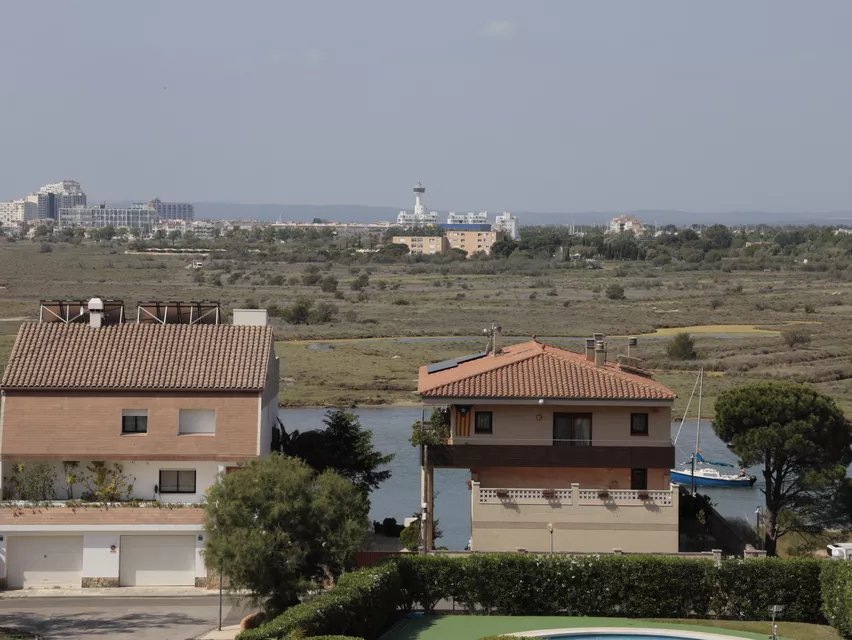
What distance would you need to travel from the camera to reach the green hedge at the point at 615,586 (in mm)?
27359

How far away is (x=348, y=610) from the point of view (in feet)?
79.3

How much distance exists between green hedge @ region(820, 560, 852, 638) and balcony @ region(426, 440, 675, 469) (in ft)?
20.7

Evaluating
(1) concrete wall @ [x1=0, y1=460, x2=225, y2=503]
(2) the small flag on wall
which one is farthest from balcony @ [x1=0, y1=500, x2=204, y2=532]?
(2) the small flag on wall

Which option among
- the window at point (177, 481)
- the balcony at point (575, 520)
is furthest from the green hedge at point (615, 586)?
the window at point (177, 481)

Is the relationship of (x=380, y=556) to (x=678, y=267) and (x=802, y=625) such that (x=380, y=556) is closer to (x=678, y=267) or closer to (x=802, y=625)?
(x=802, y=625)

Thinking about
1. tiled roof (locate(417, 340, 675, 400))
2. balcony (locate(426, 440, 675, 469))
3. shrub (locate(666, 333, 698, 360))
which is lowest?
balcony (locate(426, 440, 675, 469))

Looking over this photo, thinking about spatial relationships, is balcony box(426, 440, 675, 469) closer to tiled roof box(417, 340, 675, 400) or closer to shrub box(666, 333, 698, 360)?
tiled roof box(417, 340, 675, 400)

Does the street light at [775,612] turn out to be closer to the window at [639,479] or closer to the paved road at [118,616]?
the window at [639,479]

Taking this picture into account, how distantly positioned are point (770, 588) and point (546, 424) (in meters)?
7.40

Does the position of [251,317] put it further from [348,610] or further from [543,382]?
[348,610]

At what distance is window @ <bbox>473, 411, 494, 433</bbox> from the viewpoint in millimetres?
32844

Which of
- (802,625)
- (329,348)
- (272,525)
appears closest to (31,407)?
(272,525)

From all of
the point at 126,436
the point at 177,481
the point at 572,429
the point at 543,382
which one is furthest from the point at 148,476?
the point at 572,429

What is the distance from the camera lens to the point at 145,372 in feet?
107
